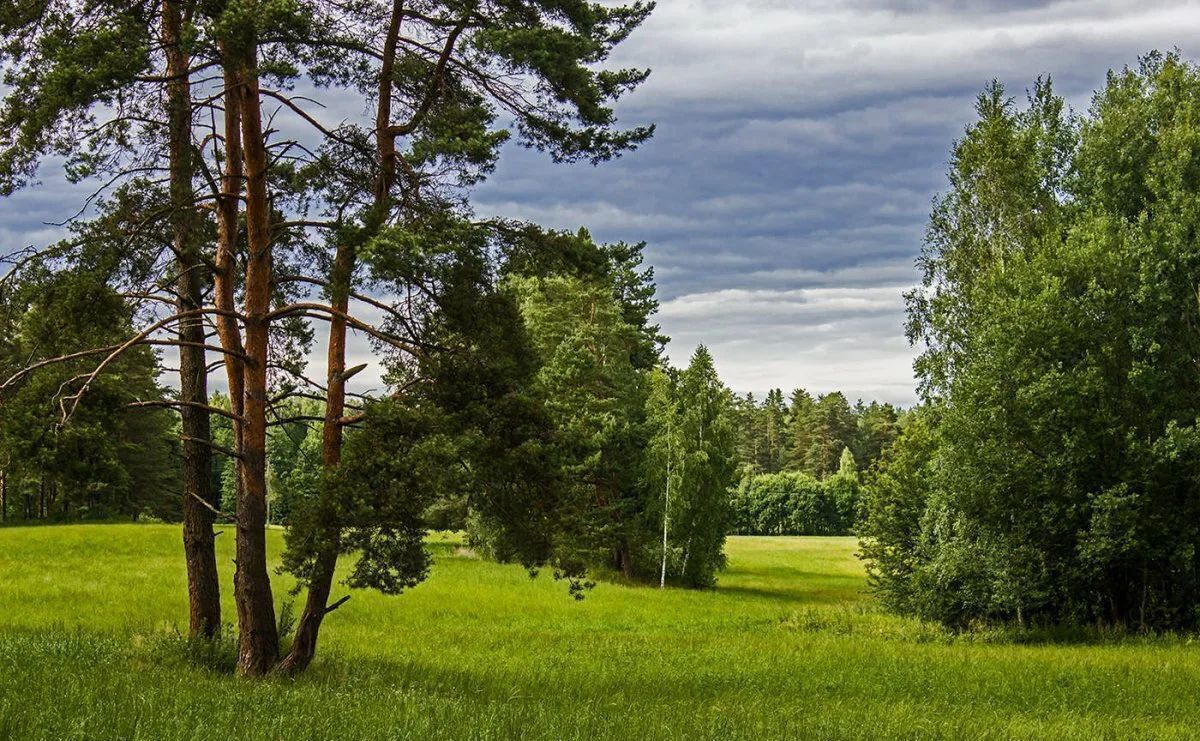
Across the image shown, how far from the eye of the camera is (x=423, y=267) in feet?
39.0

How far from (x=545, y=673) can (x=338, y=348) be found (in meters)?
6.60

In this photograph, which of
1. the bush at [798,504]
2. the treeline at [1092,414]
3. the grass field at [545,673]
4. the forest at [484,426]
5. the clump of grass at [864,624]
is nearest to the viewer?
the grass field at [545,673]

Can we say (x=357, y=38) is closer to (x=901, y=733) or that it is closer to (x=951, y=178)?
(x=901, y=733)

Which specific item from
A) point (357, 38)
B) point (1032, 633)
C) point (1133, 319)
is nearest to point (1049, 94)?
point (1133, 319)

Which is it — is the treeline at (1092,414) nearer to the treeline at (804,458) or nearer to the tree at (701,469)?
the tree at (701,469)

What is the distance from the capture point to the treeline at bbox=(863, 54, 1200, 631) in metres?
25.1

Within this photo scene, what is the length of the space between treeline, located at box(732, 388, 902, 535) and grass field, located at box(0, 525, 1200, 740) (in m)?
62.5

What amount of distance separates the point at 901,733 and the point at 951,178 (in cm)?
2648

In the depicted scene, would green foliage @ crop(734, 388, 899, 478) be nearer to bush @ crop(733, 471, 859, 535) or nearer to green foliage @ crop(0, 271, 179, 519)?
bush @ crop(733, 471, 859, 535)

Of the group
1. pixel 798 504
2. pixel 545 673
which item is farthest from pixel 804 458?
pixel 545 673

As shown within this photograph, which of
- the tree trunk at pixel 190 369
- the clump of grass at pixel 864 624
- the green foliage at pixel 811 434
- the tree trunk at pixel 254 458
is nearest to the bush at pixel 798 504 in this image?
the green foliage at pixel 811 434

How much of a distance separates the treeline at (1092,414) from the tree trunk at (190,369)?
19.2 meters

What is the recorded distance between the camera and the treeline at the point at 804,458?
101 m

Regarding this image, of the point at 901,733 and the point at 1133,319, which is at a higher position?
the point at 1133,319
